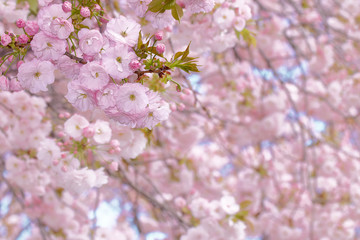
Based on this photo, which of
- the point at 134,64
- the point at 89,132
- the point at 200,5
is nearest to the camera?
the point at 134,64

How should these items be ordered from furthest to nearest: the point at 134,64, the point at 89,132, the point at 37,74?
the point at 89,132 → the point at 37,74 → the point at 134,64

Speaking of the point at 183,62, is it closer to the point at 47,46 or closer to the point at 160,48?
the point at 160,48

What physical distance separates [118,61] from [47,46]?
0.69 ft

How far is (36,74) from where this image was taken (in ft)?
4.15

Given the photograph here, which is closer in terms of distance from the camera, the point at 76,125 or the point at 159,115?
the point at 159,115

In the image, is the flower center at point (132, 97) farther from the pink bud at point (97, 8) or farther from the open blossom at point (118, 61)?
the pink bud at point (97, 8)

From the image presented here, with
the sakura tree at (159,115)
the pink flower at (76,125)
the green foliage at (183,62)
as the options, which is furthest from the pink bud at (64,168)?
the green foliage at (183,62)

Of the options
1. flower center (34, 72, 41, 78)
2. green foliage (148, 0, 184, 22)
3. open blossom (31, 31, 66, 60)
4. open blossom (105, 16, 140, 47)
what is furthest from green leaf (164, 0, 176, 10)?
flower center (34, 72, 41, 78)

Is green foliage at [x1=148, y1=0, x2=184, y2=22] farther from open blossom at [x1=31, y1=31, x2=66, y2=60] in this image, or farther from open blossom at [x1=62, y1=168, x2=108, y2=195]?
open blossom at [x1=62, y1=168, x2=108, y2=195]

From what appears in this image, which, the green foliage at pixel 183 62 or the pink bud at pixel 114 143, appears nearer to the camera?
the green foliage at pixel 183 62

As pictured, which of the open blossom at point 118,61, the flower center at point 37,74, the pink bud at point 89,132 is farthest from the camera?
the pink bud at point 89,132

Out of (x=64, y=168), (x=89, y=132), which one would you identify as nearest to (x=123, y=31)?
(x=89, y=132)

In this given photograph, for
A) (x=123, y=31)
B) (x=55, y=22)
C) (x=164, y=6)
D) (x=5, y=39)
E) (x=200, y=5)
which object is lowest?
(x=5, y=39)

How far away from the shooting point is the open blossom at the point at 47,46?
1.19m
